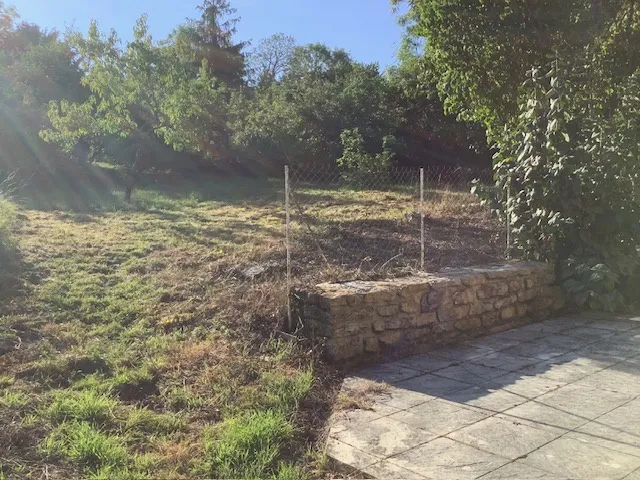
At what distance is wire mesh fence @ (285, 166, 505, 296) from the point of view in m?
6.33

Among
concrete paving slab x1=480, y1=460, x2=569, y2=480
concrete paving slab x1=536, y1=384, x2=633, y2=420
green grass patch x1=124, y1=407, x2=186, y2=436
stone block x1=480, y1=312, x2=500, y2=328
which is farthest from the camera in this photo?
stone block x1=480, y1=312, x2=500, y2=328

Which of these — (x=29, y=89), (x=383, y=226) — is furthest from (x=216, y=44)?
(x=383, y=226)

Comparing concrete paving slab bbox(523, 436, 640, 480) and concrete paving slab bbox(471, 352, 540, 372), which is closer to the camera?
concrete paving slab bbox(523, 436, 640, 480)

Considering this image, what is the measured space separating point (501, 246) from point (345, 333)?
3.56m

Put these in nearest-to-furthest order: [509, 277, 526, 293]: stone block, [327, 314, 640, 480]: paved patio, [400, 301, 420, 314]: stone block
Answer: [327, 314, 640, 480]: paved patio → [400, 301, 420, 314]: stone block → [509, 277, 526, 293]: stone block

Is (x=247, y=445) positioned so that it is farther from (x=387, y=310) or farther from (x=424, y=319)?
(x=424, y=319)

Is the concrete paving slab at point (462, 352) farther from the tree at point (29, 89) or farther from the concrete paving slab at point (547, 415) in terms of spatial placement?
the tree at point (29, 89)

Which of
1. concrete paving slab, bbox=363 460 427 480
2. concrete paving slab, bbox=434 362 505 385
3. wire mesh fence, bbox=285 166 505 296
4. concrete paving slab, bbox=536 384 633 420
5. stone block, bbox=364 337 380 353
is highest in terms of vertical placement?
wire mesh fence, bbox=285 166 505 296

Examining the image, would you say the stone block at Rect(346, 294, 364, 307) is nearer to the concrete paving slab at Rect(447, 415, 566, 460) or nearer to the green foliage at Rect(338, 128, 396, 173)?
the concrete paving slab at Rect(447, 415, 566, 460)

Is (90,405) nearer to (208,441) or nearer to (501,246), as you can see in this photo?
(208,441)

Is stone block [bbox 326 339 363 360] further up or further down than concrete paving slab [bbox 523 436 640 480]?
further up

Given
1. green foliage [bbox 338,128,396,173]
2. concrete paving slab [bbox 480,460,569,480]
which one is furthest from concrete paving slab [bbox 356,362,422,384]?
green foliage [bbox 338,128,396,173]

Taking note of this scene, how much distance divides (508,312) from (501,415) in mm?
2423

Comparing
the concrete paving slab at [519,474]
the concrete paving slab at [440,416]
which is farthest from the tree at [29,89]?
the concrete paving slab at [519,474]
